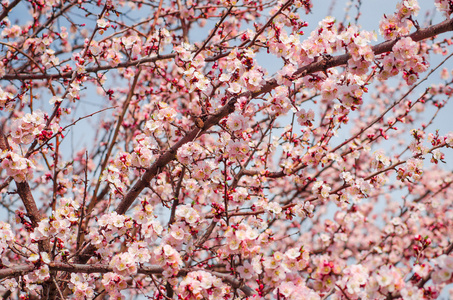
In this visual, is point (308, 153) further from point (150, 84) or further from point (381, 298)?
point (150, 84)

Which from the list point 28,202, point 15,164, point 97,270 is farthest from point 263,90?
point 28,202

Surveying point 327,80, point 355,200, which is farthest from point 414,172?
point 327,80

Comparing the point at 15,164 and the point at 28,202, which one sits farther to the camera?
the point at 28,202

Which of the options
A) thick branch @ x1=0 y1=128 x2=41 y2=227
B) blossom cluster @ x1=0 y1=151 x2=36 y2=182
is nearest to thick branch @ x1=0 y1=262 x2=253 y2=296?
thick branch @ x1=0 y1=128 x2=41 y2=227

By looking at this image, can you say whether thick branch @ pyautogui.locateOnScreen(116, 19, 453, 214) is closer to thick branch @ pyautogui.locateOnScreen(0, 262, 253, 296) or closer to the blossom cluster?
thick branch @ pyautogui.locateOnScreen(0, 262, 253, 296)

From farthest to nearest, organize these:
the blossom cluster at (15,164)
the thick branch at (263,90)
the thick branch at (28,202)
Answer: the thick branch at (28,202) < the blossom cluster at (15,164) < the thick branch at (263,90)

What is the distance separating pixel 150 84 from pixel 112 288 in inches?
163

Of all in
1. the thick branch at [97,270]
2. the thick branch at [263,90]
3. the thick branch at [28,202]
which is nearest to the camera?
the thick branch at [263,90]

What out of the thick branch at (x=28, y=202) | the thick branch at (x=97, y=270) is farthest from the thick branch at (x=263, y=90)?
the thick branch at (x=28, y=202)

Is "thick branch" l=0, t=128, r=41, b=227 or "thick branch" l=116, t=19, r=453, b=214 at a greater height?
"thick branch" l=116, t=19, r=453, b=214

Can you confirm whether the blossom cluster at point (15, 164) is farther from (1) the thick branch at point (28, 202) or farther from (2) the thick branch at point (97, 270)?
(2) the thick branch at point (97, 270)

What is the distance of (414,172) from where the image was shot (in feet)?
10.3

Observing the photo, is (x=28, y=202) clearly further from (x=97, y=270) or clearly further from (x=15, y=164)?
(x=97, y=270)

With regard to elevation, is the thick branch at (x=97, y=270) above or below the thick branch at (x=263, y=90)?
below
